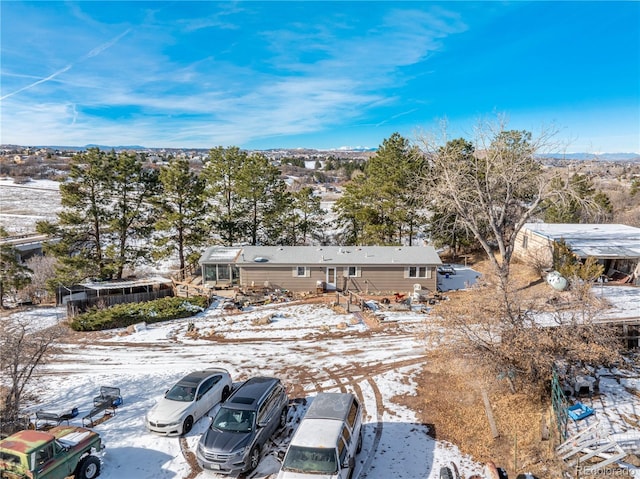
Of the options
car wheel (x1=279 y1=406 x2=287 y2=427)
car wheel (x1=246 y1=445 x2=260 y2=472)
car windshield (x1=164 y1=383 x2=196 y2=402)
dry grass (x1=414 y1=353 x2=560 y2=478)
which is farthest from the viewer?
car windshield (x1=164 y1=383 x2=196 y2=402)

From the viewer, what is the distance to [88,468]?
32.6 ft

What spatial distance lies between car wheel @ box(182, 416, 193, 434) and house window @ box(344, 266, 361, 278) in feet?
53.5

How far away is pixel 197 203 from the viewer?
2959 centimetres

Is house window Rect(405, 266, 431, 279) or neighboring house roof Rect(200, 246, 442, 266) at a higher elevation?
neighboring house roof Rect(200, 246, 442, 266)

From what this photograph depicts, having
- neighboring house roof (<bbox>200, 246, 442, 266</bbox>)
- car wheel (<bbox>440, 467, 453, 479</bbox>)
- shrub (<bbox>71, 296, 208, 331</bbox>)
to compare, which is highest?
neighboring house roof (<bbox>200, 246, 442, 266</bbox>)

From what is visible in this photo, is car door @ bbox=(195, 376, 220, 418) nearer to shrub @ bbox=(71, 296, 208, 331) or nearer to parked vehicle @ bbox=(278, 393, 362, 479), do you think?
parked vehicle @ bbox=(278, 393, 362, 479)

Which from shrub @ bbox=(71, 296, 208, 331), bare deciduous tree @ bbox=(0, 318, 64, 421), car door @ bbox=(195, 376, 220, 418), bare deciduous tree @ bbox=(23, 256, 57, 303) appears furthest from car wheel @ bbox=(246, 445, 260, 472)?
bare deciduous tree @ bbox=(23, 256, 57, 303)

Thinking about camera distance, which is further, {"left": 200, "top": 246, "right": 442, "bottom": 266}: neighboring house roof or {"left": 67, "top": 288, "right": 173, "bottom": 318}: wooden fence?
{"left": 200, "top": 246, "right": 442, "bottom": 266}: neighboring house roof

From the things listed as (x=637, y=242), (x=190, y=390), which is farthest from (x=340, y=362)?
(x=637, y=242)

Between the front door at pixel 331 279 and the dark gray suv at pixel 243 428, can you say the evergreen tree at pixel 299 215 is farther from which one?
the dark gray suv at pixel 243 428

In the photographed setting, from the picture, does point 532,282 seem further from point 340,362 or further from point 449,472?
point 449,472

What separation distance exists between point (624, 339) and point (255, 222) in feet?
81.3

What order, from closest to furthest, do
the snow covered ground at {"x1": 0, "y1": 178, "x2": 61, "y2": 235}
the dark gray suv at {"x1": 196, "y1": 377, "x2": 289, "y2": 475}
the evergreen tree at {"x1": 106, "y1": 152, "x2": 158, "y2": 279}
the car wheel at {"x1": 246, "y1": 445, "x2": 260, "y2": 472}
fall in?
the dark gray suv at {"x1": 196, "y1": 377, "x2": 289, "y2": 475}, the car wheel at {"x1": 246, "y1": 445, "x2": 260, "y2": 472}, the evergreen tree at {"x1": 106, "y1": 152, "x2": 158, "y2": 279}, the snow covered ground at {"x1": 0, "y1": 178, "x2": 61, "y2": 235}

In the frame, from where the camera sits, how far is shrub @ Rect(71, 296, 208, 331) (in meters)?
21.3
